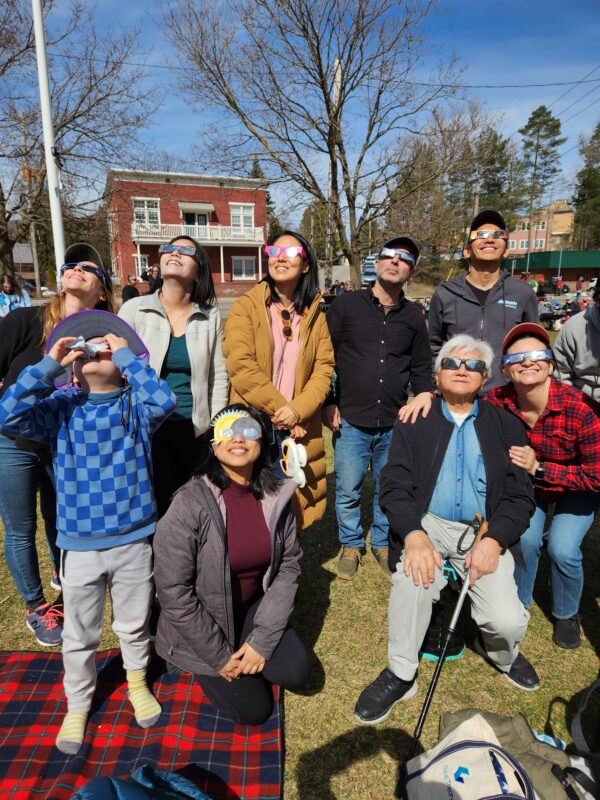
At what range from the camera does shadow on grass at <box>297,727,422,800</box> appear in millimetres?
2205

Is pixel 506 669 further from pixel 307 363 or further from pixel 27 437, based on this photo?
pixel 27 437

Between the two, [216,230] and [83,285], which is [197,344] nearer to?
[83,285]

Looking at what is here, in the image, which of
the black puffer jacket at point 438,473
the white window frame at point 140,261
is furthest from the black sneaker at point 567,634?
the white window frame at point 140,261

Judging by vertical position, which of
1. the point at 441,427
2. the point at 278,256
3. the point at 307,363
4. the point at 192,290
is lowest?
the point at 441,427

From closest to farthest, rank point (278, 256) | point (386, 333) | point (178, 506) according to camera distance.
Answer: point (178, 506)
point (278, 256)
point (386, 333)

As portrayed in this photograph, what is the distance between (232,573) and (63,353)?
1401 mm

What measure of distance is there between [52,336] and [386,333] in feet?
7.15

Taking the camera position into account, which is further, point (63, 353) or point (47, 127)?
point (47, 127)

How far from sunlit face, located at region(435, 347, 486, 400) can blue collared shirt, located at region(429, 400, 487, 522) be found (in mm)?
207

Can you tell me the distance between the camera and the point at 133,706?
252cm

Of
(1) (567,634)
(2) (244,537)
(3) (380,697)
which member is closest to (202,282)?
(2) (244,537)

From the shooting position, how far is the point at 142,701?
2.49 m

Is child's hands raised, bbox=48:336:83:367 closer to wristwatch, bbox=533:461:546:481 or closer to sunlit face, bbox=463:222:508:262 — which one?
wristwatch, bbox=533:461:546:481

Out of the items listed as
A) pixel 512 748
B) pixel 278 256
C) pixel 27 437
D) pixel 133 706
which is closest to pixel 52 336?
pixel 27 437
